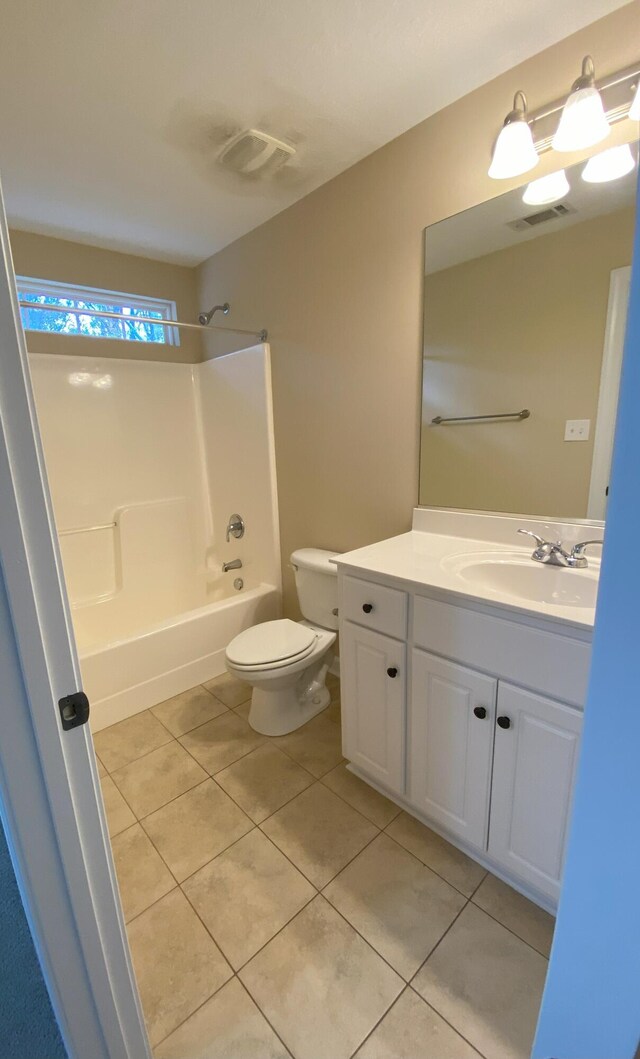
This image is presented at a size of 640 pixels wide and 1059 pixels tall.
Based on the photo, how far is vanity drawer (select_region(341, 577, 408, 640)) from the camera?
129 centimetres

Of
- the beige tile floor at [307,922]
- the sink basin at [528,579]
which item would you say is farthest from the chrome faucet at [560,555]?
the beige tile floor at [307,922]

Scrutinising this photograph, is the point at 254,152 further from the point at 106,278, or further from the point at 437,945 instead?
the point at 437,945

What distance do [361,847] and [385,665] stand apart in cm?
58

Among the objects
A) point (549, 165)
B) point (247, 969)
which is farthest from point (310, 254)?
point (247, 969)

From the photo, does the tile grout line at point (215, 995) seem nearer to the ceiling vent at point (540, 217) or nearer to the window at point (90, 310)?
the ceiling vent at point (540, 217)

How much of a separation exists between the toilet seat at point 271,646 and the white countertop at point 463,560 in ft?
1.72

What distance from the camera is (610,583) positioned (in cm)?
52

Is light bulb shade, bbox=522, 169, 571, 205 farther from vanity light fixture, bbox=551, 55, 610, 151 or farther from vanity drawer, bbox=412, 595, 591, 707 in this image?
vanity drawer, bbox=412, 595, 591, 707

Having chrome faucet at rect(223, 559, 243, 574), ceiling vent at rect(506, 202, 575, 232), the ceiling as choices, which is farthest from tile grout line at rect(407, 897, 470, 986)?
the ceiling

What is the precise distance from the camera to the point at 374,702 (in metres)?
1.44

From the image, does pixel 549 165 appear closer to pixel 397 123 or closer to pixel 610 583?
pixel 397 123

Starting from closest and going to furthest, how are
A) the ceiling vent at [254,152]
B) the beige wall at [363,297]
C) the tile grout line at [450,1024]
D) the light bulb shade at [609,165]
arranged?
1. the tile grout line at [450,1024]
2. the light bulb shade at [609,165]
3. the beige wall at [363,297]
4. the ceiling vent at [254,152]

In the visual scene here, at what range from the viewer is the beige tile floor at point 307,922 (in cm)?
95

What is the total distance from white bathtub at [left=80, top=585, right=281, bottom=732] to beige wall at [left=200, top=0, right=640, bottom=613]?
0.32m
